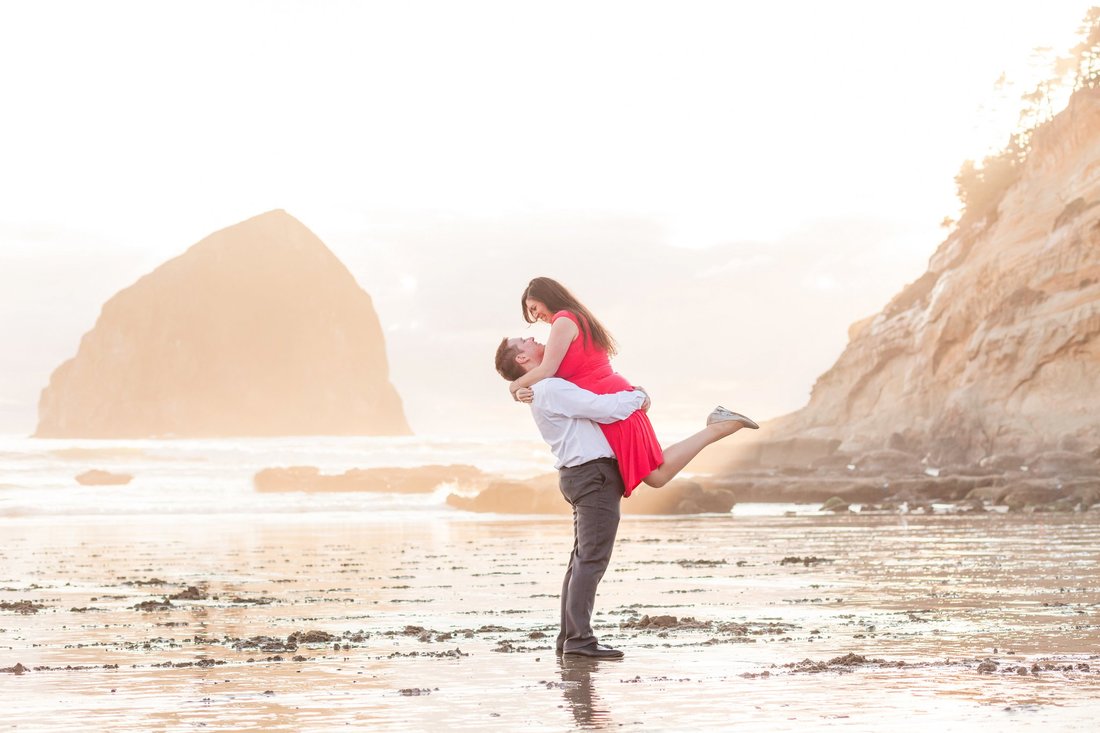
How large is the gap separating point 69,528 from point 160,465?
33.3 m

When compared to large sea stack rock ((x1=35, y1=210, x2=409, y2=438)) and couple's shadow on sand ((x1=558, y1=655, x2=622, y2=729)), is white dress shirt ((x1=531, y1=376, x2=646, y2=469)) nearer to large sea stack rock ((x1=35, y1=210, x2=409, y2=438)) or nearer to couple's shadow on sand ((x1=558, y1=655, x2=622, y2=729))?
couple's shadow on sand ((x1=558, y1=655, x2=622, y2=729))

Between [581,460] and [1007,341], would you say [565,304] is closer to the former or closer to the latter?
[581,460]

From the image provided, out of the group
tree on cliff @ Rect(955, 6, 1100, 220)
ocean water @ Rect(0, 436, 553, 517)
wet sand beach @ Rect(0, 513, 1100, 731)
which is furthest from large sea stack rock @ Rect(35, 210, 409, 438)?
wet sand beach @ Rect(0, 513, 1100, 731)

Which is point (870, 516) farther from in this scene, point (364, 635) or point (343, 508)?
point (364, 635)

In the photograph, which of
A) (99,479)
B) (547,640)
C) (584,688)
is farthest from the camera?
(99,479)

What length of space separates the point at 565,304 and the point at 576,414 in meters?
0.64

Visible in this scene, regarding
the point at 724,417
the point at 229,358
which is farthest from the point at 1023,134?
the point at 229,358

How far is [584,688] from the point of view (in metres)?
5.70

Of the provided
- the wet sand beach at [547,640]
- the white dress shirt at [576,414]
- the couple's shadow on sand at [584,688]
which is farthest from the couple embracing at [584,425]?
the wet sand beach at [547,640]

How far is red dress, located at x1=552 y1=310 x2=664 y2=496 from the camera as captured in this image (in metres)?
7.14

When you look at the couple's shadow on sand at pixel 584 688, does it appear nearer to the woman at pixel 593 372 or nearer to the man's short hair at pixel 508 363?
the woman at pixel 593 372

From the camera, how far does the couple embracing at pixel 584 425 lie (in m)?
7.07

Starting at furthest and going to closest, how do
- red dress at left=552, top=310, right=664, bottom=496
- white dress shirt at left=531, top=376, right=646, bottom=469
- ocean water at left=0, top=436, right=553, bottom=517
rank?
ocean water at left=0, top=436, right=553, bottom=517 < red dress at left=552, top=310, right=664, bottom=496 < white dress shirt at left=531, top=376, right=646, bottom=469

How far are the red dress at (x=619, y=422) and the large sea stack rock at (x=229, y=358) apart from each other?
5811 inches
